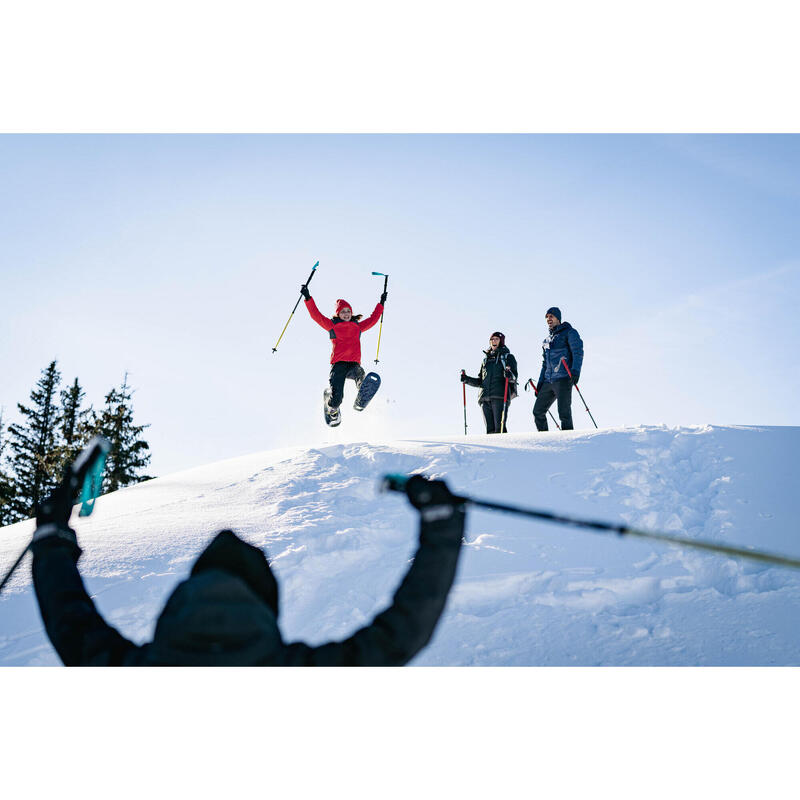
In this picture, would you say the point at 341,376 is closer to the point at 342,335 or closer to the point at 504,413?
the point at 342,335

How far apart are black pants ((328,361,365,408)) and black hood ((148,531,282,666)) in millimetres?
8564

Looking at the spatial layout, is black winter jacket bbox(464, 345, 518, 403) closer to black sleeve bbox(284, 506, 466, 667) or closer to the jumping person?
the jumping person

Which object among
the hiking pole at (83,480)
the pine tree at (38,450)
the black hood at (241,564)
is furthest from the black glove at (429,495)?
the pine tree at (38,450)

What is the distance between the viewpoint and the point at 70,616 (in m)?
1.79

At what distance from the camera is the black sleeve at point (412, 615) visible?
165cm

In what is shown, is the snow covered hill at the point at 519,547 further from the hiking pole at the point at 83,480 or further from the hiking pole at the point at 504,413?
the hiking pole at the point at 83,480

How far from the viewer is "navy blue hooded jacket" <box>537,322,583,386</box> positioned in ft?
31.3

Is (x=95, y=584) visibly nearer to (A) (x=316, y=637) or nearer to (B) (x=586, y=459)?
(A) (x=316, y=637)

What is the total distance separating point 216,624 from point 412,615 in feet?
1.70

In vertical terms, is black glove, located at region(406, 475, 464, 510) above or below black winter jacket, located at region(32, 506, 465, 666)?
above

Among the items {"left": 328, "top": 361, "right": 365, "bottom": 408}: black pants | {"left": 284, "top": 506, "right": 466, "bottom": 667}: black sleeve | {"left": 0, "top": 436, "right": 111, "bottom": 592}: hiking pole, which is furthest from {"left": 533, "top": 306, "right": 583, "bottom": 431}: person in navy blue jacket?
{"left": 284, "top": 506, "right": 466, "bottom": 667}: black sleeve

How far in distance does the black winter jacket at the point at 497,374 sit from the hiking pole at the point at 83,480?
8.40 m

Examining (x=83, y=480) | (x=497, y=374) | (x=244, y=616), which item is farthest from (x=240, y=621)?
(x=497, y=374)

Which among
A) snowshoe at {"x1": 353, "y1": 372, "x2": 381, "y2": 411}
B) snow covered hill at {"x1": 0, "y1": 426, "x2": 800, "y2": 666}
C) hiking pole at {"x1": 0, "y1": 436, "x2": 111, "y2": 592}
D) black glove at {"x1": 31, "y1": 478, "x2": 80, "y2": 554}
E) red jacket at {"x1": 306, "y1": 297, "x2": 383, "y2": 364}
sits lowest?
snow covered hill at {"x1": 0, "y1": 426, "x2": 800, "y2": 666}
